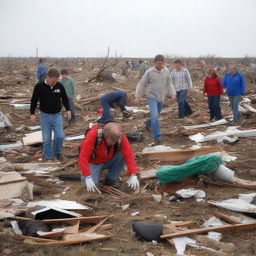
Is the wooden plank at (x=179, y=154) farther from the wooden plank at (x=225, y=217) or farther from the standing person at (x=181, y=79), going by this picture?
the standing person at (x=181, y=79)

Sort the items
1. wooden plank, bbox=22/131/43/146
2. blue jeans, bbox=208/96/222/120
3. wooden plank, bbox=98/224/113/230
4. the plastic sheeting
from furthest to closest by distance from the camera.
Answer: blue jeans, bbox=208/96/222/120 → wooden plank, bbox=22/131/43/146 → the plastic sheeting → wooden plank, bbox=98/224/113/230

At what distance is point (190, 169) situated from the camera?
622 centimetres

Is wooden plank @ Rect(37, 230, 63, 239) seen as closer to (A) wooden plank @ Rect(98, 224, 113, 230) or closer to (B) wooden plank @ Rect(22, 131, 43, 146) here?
(A) wooden plank @ Rect(98, 224, 113, 230)

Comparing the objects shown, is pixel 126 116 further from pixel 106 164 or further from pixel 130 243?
pixel 130 243

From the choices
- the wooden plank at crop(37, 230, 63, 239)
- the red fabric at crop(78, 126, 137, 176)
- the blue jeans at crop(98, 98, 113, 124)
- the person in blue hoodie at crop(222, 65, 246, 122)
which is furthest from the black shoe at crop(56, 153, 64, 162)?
the person in blue hoodie at crop(222, 65, 246, 122)

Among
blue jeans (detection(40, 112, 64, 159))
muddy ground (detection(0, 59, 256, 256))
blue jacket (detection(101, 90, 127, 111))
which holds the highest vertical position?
blue jacket (detection(101, 90, 127, 111))

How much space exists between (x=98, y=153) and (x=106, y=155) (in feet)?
0.49

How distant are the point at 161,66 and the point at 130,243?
5.60m

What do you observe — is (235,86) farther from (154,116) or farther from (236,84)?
(154,116)

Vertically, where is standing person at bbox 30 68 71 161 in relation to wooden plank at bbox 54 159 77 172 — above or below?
above

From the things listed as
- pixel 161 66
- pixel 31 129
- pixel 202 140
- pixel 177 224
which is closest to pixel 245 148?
pixel 202 140

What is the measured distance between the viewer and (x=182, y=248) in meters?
4.27

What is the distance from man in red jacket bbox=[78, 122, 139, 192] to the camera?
221 inches

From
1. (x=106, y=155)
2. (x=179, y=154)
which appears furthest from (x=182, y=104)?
(x=106, y=155)
